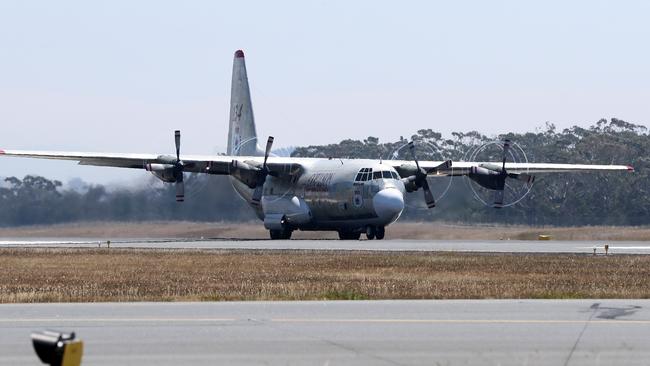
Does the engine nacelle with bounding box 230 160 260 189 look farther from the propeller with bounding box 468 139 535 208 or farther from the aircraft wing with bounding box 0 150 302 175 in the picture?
the propeller with bounding box 468 139 535 208

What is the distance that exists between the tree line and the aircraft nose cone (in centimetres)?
618

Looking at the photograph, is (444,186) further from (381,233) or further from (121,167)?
(121,167)

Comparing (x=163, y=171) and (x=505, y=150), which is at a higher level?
(x=505, y=150)

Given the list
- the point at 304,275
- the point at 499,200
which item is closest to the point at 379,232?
the point at 499,200

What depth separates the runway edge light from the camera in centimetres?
835

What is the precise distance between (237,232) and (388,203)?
15168 mm

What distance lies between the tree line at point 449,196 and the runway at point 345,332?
40.1m

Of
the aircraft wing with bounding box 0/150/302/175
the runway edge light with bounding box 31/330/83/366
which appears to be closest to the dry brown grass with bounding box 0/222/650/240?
the aircraft wing with bounding box 0/150/302/175

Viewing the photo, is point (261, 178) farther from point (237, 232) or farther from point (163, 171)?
point (237, 232)

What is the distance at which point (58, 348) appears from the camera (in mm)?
8344

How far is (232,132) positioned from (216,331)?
52733 millimetres

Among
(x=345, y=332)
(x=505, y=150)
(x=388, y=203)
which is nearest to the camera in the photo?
(x=345, y=332)

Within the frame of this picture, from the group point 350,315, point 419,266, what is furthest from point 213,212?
point 350,315

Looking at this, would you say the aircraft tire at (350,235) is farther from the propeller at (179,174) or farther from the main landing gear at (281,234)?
the propeller at (179,174)
